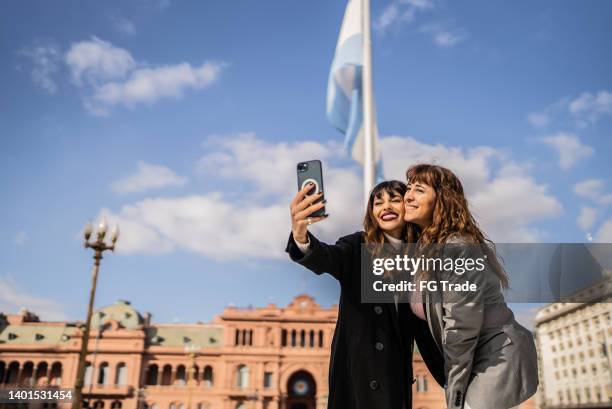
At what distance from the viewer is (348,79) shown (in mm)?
14336

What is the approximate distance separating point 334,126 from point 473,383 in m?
12.0

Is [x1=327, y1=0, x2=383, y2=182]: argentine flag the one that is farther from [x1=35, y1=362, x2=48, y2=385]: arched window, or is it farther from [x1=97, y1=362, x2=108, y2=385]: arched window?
[x1=35, y1=362, x2=48, y2=385]: arched window

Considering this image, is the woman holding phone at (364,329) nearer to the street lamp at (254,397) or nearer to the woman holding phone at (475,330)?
the woman holding phone at (475,330)

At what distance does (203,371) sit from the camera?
50.3m

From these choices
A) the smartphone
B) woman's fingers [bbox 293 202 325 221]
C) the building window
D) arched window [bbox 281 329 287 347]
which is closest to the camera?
woman's fingers [bbox 293 202 325 221]

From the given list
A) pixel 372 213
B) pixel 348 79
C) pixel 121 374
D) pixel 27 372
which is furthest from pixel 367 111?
pixel 27 372

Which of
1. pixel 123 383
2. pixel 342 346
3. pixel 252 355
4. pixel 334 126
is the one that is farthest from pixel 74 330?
pixel 342 346

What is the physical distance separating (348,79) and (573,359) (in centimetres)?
4923

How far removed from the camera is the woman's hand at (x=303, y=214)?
3.08 metres

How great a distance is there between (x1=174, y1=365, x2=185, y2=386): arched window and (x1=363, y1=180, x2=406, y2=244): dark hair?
168 feet

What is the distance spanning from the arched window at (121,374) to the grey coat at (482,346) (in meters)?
50.9

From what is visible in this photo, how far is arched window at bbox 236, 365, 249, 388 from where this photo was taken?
48000 mm

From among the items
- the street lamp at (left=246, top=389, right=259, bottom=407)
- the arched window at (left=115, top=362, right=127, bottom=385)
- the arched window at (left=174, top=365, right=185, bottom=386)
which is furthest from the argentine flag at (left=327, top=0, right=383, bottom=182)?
the arched window at (left=174, top=365, right=185, bottom=386)

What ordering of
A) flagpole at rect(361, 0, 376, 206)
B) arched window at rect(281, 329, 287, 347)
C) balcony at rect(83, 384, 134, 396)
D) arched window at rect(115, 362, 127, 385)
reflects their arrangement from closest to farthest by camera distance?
flagpole at rect(361, 0, 376, 206), balcony at rect(83, 384, 134, 396), arched window at rect(115, 362, 127, 385), arched window at rect(281, 329, 287, 347)
